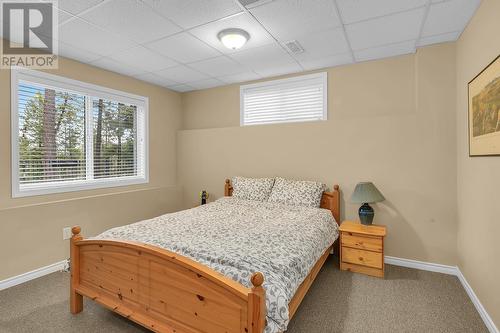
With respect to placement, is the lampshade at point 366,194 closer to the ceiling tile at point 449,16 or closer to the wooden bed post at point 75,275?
the ceiling tile at point 449,16

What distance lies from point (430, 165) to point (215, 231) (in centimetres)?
244

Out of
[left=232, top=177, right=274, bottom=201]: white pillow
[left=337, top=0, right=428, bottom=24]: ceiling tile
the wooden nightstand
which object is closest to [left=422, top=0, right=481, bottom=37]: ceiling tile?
[left=337, top=0, right=428, bottom=24]: ceiling tile

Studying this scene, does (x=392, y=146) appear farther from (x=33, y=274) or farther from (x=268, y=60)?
(x=33, y=274)

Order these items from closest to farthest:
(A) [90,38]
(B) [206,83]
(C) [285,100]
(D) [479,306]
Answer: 1. (D) [479,306]
2. (A) [90,38]
3. (C) [285,100]
4. (B) [206,83]

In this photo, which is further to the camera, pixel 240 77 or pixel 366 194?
pixel 240 77

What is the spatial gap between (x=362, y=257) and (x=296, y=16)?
2.48 metres

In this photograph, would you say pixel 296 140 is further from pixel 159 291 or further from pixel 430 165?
pixel 159 291

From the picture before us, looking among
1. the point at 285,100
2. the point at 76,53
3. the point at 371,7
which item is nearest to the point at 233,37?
the point at 371,7

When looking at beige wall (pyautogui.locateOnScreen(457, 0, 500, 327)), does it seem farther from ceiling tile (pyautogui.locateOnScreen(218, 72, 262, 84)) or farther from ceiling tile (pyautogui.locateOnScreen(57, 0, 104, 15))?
ceiling tile (pyautogui.locateOnScreen(57, 0, 104, 15))

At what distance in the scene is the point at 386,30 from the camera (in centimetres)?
Answer: 252

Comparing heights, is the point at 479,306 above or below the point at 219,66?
below

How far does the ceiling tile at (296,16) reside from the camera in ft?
6.90

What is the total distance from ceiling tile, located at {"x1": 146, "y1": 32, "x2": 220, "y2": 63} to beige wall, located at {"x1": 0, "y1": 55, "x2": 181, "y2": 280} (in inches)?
45.9

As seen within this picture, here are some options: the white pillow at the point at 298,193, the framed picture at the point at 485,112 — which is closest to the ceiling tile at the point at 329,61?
the framed picture at the point at 485,112
